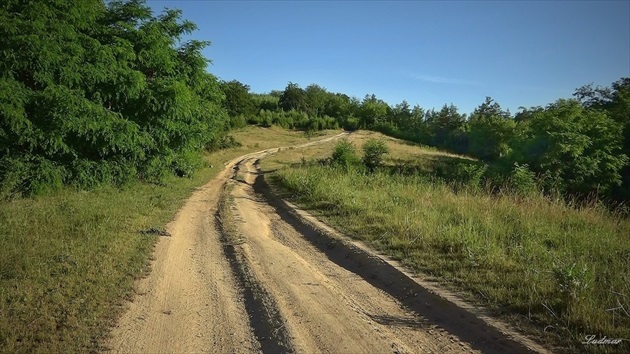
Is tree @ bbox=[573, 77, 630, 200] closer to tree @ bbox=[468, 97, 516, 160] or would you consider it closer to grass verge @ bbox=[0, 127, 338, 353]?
tree @ bbox=[468, 97, 516, 160]

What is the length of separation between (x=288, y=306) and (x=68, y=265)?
11.7 feet

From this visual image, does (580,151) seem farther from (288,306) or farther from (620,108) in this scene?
(288,306)

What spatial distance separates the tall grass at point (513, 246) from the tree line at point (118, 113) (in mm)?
7527

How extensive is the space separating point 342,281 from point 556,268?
296 centimetres

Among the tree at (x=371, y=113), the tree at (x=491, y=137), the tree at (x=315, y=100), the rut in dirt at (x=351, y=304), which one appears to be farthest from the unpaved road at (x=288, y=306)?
the tree at (x=315, y=100)

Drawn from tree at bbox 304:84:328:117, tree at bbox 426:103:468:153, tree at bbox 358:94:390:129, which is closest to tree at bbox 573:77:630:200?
tree at bbox 426:103:468:153

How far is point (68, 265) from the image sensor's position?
5973mm

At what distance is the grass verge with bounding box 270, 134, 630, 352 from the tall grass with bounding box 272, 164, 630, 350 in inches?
0.5

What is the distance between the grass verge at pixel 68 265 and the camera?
426cm

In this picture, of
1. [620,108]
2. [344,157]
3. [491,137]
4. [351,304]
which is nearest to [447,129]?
[491,137]

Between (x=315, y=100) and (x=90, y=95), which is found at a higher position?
(x=315, y=100)

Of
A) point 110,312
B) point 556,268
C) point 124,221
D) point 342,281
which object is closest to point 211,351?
point 110,312

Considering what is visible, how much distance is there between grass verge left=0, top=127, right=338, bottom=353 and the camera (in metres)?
4.26

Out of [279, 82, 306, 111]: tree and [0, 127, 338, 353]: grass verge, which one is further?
[279, 82, 306, 111]: tree
